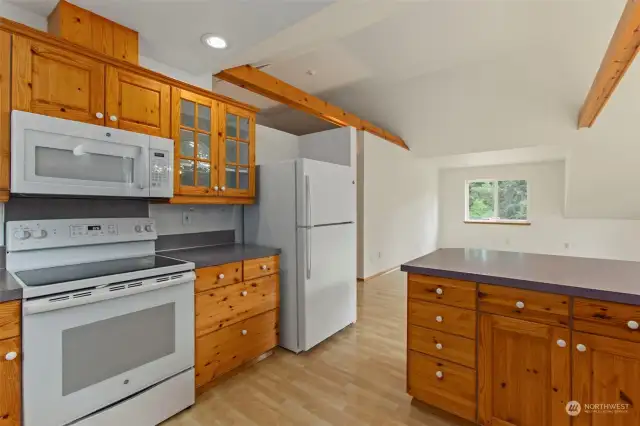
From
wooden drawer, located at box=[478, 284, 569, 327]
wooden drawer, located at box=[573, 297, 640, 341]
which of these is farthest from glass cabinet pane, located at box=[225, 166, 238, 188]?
wooden drawer, located at box=[573, 297, 640, 341]

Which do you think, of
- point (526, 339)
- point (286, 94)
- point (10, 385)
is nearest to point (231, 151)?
point (286, 94)

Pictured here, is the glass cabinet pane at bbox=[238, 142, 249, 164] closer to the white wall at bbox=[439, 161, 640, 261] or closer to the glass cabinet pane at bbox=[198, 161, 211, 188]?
the glass cabinet pane at bbox=[198, 161, 211, 188]

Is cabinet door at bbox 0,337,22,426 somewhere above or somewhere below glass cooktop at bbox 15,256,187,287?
below

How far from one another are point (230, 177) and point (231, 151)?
22cm

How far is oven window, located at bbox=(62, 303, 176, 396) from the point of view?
149 cm

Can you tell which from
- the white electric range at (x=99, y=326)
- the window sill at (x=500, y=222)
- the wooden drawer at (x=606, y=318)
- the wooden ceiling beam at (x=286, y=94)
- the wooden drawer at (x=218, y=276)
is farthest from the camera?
the window sill at (x=500, y=222)

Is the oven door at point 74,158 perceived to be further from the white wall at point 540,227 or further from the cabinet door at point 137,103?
the white wall at point 540,227

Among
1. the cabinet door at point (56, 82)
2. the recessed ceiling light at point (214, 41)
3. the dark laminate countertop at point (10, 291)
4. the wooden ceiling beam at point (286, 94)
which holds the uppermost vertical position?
the wooden ceiling beam at point (286, 94)

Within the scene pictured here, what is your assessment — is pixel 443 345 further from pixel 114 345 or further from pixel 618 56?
pixel 618 56

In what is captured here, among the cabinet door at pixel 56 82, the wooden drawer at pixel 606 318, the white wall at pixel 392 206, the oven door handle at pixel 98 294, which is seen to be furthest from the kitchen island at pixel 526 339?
the white wall at pixel 392 206

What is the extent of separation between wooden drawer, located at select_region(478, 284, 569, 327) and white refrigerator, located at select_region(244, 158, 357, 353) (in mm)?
1387

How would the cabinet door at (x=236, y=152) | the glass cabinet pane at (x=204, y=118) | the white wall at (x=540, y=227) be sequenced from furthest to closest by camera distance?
the white wall at (x=540, y=227) < the cabinet door at (x=236, y=152) < the glass cabinet pane at (x=204, y=118)

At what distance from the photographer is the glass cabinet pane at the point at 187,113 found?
7.55 feet

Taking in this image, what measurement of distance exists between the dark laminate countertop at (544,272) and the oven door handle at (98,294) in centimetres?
141
